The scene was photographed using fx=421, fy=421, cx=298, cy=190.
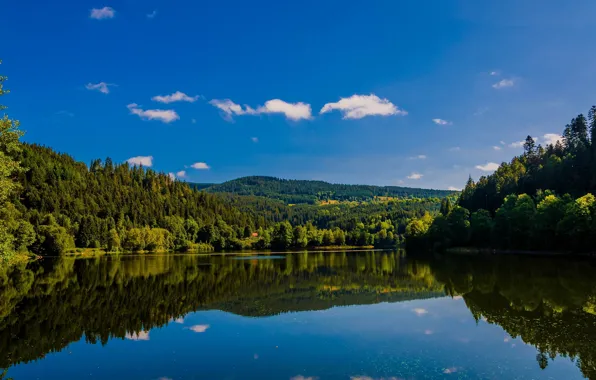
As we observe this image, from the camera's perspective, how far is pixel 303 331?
23312mm

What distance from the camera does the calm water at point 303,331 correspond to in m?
16.6

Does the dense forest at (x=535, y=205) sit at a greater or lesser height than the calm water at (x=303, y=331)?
greater

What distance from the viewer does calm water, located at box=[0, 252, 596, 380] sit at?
16609 millimetres

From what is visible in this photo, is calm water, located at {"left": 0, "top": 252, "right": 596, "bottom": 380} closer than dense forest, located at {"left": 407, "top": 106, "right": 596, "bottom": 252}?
Yes

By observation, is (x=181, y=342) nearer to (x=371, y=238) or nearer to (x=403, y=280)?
(x=403, y=280)

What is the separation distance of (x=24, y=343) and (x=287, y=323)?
1383cm

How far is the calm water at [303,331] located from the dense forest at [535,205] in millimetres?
42548

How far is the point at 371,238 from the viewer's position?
19300 centimetres

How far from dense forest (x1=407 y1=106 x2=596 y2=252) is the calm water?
42548mm

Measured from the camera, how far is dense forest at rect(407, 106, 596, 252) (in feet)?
254

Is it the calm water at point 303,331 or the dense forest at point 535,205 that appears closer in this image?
the calm water at point 303,331

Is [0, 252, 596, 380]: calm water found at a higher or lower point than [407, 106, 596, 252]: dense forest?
lower

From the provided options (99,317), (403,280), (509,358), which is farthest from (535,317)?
(99,317)

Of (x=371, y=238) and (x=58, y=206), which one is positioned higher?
(x=58, y=206)
